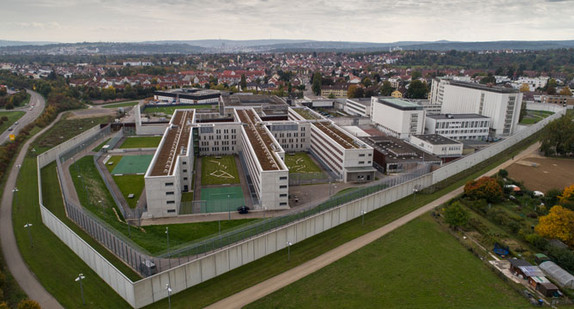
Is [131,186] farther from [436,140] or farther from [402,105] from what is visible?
[402,105]

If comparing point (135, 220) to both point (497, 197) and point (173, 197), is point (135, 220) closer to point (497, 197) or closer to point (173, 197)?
point (173, 197)

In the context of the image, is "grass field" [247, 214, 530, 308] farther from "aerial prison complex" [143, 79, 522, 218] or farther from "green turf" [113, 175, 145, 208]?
"green turf" [113, 175, 145, 208]

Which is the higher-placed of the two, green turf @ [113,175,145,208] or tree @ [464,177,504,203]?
tree @ [464,177,504,203]

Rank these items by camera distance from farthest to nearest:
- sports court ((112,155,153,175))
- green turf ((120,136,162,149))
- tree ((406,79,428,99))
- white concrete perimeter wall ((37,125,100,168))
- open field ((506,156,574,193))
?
1. tree ((406,79,428,99))
2. green turf ((120,136,162,149))
3. white concrete perimeter wall ((37,125,100,168))
4. sports court ((112,155,153,175))
5. open field ((506,156,574,193))

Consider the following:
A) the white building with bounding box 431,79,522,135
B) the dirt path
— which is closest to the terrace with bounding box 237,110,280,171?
the dirt path

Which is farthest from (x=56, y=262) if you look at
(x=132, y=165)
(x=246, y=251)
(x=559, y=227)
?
(x=559, y=227)

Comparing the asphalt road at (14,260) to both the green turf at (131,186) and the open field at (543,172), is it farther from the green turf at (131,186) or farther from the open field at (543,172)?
the open field at (543,172)

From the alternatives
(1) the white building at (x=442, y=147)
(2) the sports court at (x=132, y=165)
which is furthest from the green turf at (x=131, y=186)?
(1) the white building at (x=442, y=147)
